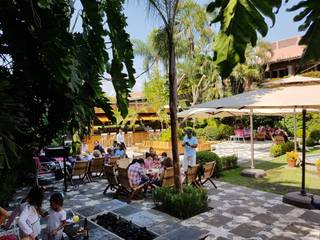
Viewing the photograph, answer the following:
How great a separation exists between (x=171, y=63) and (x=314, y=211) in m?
4.53

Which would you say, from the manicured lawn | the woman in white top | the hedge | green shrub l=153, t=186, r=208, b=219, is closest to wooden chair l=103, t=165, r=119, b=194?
green shrub l=153, t=186, r=208, b=219

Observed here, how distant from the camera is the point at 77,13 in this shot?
2.62 metres

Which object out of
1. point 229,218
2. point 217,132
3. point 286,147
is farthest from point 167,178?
point 217,132

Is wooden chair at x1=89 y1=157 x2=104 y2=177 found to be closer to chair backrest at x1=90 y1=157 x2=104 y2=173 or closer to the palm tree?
chair backrest at x1=90 y1=157 x2=104 y2=173

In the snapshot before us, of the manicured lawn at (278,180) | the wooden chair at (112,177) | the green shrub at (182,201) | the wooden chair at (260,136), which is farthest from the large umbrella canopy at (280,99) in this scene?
the wooden chair at (260,136)

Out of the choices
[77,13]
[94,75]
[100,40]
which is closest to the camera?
[100,40]

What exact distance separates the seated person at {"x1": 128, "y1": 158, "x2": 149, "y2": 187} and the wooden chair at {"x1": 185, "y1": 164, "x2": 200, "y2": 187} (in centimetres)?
111

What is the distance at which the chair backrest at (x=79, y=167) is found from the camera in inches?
398

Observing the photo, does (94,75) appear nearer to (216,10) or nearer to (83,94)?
(83,94)

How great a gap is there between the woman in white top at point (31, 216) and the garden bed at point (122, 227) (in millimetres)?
1304

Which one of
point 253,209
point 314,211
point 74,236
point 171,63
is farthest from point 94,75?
point 314,211

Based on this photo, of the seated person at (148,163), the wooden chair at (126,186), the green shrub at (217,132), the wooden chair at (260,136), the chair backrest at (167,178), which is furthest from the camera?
the green shrub at (217,132)

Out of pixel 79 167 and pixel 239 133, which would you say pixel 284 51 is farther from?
pixel 79 167

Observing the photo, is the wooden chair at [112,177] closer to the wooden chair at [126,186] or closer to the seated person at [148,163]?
the wooden chair at [126,186]
